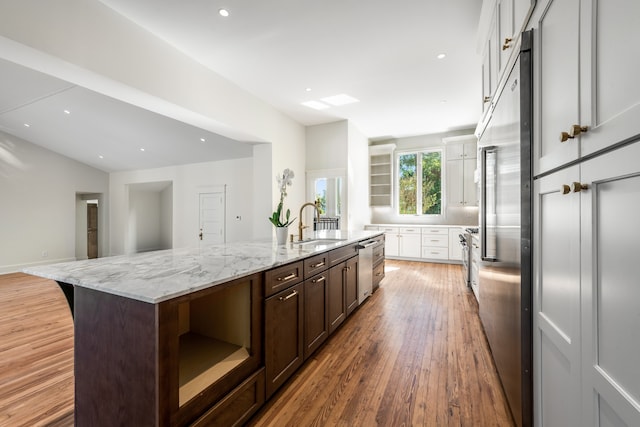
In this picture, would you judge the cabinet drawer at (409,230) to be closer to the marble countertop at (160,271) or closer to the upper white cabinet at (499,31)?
the upper white cabinet at (499,31)

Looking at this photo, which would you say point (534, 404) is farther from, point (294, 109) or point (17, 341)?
point (294, 109)

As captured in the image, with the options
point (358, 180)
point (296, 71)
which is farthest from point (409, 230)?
point (296, 71)

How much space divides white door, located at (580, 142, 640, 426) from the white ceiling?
8.86 ft

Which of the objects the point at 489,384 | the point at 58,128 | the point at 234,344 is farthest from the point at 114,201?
the point at 489,384

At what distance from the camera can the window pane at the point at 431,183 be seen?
697 cm

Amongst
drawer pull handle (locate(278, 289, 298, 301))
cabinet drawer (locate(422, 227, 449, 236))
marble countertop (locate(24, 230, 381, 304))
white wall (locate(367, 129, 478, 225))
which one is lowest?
drawer pull handle (locate(278, 289, 298, 301))

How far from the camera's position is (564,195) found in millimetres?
1000

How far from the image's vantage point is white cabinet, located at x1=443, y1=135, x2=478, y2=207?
630 centimetres

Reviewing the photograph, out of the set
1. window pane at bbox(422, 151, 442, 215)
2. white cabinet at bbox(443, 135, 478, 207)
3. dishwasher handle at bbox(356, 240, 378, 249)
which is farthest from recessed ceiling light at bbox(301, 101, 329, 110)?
window pane at bbox(422, 151, 442, 215)

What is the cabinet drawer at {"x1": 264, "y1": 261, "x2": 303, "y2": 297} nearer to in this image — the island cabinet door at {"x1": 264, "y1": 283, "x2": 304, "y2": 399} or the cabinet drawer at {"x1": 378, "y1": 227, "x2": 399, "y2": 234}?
the island cabinet door at {"x1": 264, "y1": 283, "x2": 304, "y2": 399}

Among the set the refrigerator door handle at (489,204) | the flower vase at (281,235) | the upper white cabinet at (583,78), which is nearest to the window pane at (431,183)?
the refrigerator door handle at (489,204)

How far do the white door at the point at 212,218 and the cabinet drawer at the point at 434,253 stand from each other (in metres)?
5.06

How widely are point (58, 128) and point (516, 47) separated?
340 inches

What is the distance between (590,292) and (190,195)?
822 cm
